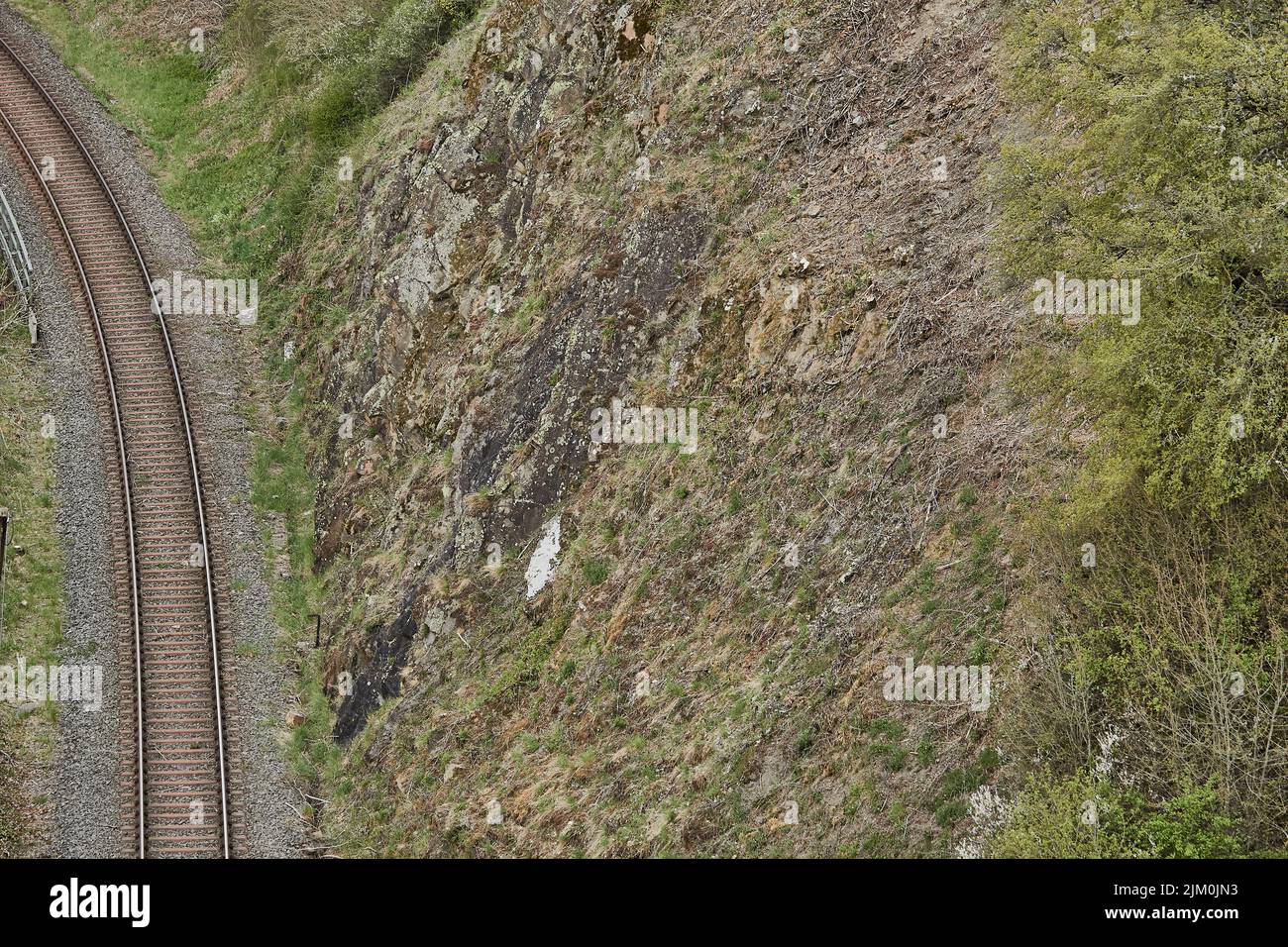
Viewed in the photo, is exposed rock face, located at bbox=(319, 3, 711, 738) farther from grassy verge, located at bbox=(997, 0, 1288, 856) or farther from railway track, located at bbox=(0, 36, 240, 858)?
grassy verge, located at bbox=(997, 0, 1288, 856)

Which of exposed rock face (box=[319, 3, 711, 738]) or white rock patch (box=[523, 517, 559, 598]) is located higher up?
exposed rock face (box=[319, 3, 711, 738])

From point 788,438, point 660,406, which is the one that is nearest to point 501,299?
point 660,406

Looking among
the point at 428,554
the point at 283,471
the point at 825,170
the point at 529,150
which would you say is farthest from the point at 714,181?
the point at 283,471

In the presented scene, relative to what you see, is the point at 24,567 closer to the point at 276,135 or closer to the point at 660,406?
the point at 660,406

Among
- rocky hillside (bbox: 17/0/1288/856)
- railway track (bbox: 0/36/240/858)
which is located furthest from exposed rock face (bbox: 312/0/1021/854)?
railway track (bbox: 0/36/240/858)

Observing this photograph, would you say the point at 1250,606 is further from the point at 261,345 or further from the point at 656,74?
the point at 261,345

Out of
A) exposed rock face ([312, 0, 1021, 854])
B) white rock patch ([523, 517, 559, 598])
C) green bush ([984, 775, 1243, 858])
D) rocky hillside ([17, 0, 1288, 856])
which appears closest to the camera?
green bush ([984, 775, 1243, 858])

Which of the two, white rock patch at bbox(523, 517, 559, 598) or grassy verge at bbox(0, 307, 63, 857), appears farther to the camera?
grassy verge at bbox(0, 307, 63, 857)

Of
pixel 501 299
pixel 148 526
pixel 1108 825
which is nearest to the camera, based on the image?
pixel 1108 825
